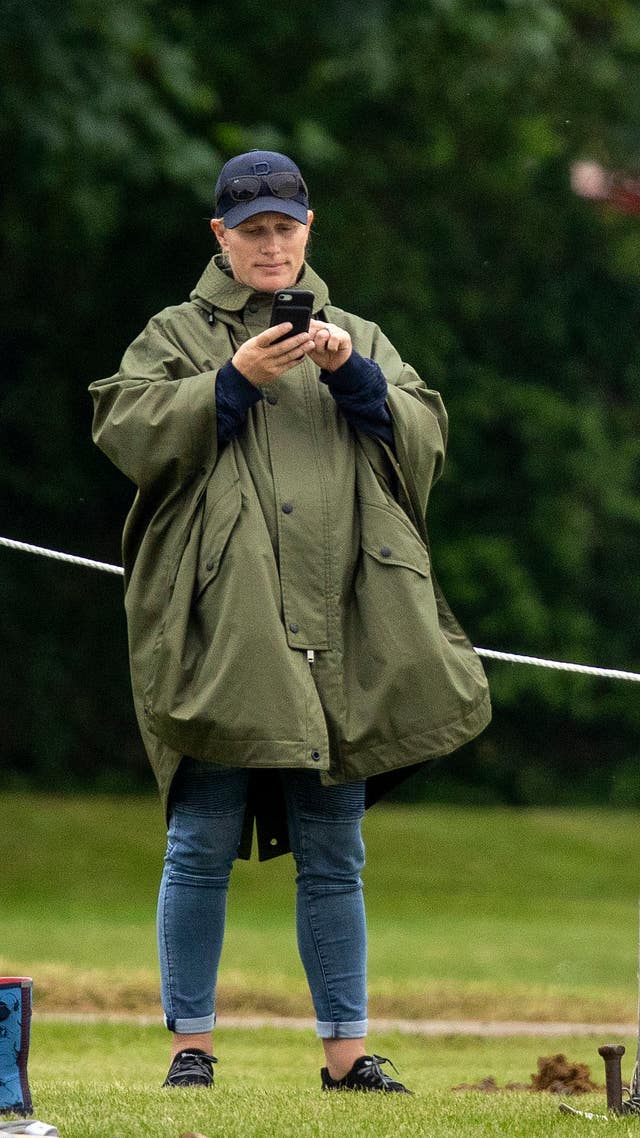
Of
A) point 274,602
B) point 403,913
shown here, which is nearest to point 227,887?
point 274,602

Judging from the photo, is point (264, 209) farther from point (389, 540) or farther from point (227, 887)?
point (227, 887)

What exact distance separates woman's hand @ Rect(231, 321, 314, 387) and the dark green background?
8.83m

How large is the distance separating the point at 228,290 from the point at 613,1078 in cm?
171

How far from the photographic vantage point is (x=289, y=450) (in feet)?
12.8

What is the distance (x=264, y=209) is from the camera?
12.8 ft

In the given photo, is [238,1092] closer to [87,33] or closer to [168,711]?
[168,711]

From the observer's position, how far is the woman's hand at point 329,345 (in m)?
3.77

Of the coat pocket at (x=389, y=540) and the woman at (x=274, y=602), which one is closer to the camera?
the woman at (x=274, y=602)

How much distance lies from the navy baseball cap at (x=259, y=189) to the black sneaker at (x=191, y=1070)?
1.66 m

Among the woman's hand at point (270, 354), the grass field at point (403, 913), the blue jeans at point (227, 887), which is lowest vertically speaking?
the grass field at point (403, 913)

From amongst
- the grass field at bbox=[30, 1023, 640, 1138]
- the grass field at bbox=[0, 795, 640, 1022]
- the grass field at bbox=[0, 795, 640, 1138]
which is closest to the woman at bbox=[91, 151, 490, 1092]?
the grass field at bbox=[30, 1023, 640, 1138]

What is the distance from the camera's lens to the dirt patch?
14.9 ft

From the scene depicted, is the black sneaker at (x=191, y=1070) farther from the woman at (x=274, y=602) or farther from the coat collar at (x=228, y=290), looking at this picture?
the coat collar at (x=228, y=290)

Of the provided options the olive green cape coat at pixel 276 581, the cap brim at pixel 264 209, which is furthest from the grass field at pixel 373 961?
the cap brim at pixel 264 209
